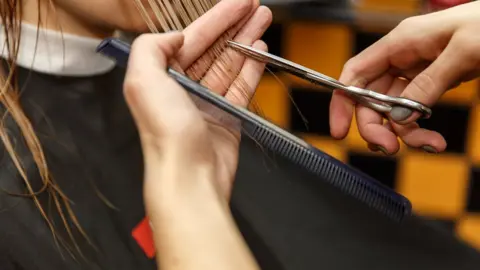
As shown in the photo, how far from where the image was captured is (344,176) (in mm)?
699

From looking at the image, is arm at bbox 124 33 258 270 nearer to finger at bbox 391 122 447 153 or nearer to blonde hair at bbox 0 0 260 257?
blonde hair at bbox 0 0 260 257

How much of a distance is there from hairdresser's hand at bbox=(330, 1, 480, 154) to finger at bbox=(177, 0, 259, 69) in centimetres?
19

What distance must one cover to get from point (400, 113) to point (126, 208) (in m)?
0.50

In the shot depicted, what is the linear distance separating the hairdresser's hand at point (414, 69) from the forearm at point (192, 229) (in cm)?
33

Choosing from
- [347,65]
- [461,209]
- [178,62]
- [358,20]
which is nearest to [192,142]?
[178,62]

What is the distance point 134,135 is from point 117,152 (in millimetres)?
68

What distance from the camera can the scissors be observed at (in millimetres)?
744

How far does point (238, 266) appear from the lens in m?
0.52

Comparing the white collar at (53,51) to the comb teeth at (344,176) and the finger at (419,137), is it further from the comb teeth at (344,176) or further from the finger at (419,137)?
the finger at (419,137)

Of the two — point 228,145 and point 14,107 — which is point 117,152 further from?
point 228,145

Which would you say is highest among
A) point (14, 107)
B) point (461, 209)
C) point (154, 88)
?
point (154, 88)

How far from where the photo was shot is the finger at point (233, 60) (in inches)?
29.5

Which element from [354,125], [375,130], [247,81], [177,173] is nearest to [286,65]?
[247,81]

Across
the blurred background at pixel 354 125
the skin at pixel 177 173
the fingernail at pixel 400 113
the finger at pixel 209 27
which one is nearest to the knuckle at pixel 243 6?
the finger at pixel 209 27
